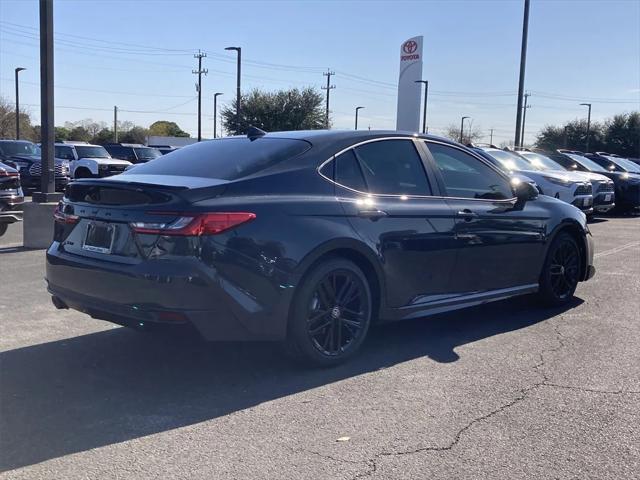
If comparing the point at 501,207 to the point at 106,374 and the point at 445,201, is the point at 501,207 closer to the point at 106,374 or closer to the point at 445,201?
the point at 445,201

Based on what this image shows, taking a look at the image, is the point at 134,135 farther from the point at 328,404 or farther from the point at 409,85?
the point at 328,404

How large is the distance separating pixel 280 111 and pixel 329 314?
51.2 meters

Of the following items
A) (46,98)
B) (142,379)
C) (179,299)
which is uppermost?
(46,98)

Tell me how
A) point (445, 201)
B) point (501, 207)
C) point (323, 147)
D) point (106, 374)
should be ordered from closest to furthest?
1. point (106, 374)
2. point (323, 147)
3. point (445, 201)
4. point (501, 207)

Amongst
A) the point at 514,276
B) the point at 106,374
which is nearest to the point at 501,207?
the point at 514,276

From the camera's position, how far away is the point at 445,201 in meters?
5.16

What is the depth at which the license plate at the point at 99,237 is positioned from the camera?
4.11m

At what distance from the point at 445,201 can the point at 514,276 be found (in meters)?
1.14

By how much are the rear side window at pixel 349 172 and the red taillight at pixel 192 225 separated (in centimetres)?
101

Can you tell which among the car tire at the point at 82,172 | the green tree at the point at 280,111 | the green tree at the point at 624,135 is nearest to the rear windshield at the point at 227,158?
the car tire at the point at 82,172

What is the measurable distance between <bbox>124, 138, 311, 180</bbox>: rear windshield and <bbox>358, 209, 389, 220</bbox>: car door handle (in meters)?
0.59

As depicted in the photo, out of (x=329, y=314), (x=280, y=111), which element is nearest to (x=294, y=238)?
(x=329, y=314)

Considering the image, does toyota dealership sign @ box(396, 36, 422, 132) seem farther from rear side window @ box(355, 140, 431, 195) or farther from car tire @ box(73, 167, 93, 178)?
rear side window @ box(355, 140, 431, 195)

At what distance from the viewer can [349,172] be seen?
468 cm
